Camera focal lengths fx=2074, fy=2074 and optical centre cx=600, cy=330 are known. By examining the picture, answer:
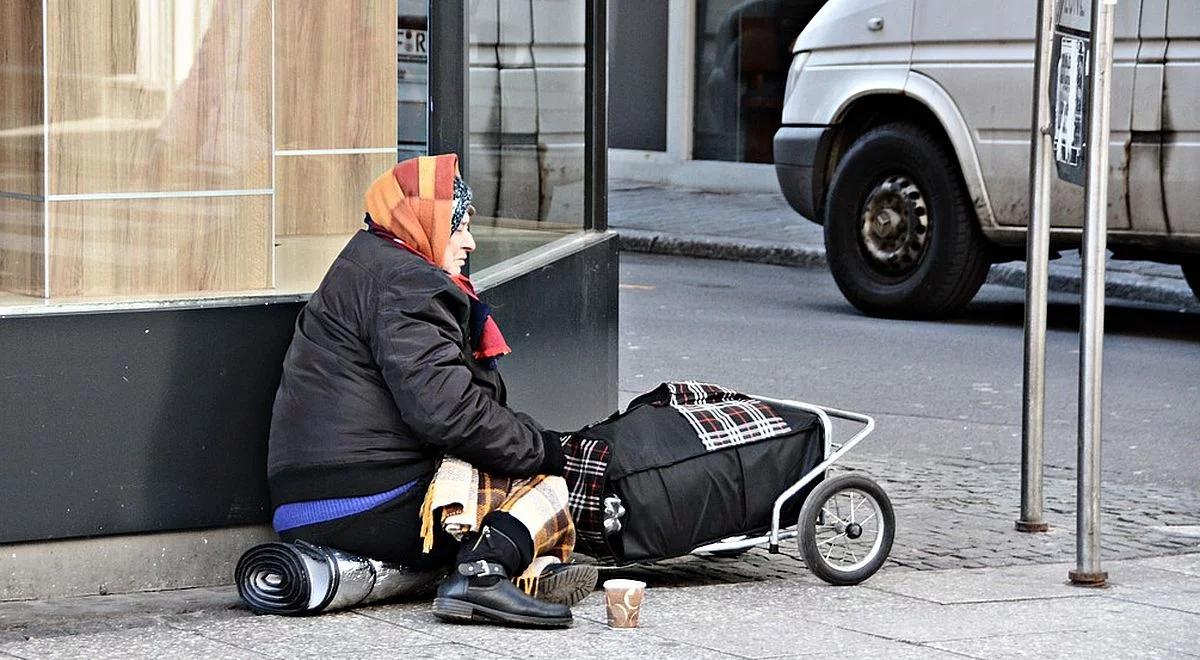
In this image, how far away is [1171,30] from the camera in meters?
9.87

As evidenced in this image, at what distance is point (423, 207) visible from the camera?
15.9 feet

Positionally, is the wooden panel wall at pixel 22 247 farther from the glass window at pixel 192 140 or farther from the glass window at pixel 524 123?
the glass window at pixel 524 123

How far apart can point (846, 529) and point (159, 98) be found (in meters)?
2.03

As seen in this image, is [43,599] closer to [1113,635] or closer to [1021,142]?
[1113,635]

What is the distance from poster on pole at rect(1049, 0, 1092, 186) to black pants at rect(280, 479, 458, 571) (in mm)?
1984

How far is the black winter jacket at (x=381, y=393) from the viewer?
4.69 meters

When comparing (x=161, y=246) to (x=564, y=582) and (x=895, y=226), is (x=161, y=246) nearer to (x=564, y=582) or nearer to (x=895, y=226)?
(x=564, y=582)

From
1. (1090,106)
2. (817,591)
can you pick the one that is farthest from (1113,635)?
(1090,106)

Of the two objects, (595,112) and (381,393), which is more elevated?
(595,112)

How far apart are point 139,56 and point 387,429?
115cm

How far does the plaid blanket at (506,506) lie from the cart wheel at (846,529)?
0.63m

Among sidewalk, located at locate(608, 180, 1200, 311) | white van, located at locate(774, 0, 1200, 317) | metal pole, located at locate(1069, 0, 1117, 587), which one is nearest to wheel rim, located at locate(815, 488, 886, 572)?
metal pole, located at locate(1069, 0, 1117, 587)

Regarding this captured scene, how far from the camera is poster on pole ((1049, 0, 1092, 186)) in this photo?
18.2 ft

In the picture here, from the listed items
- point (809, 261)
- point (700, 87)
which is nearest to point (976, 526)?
point (809, 261)
